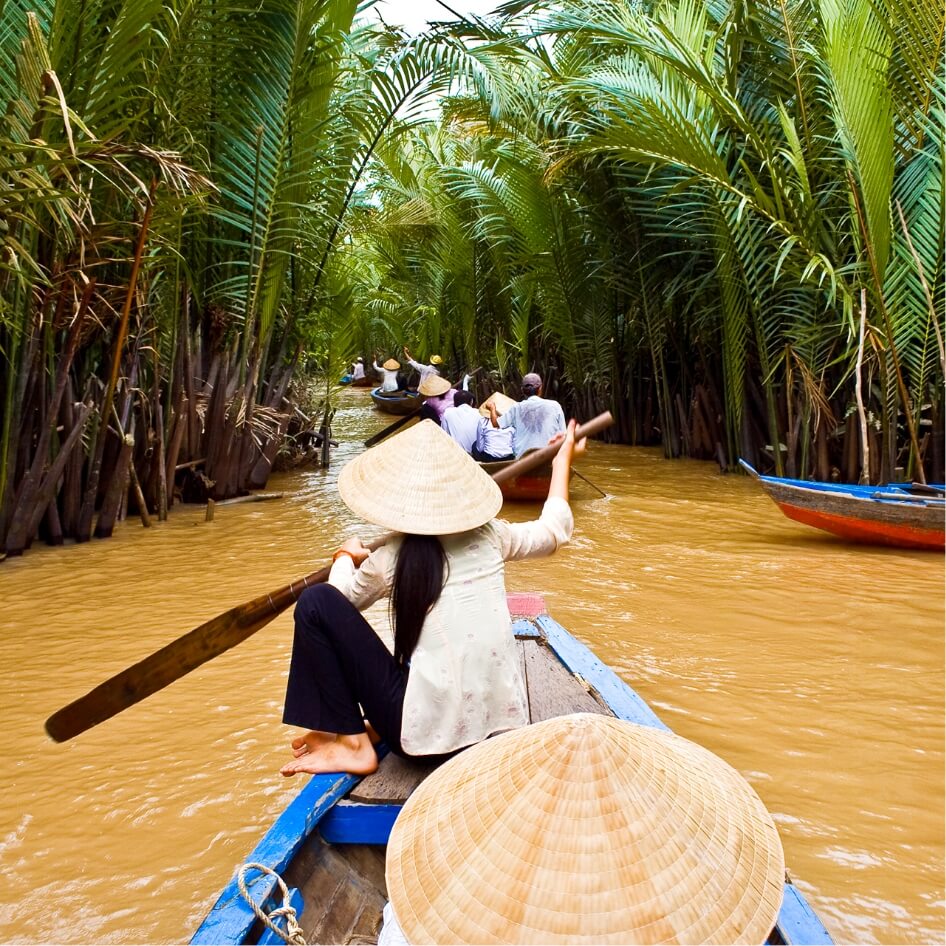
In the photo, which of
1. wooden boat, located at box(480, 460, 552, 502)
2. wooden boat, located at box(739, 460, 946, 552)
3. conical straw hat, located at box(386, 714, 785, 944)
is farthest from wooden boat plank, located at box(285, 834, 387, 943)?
wooden boat, located at box(480, 460, 552, 502)

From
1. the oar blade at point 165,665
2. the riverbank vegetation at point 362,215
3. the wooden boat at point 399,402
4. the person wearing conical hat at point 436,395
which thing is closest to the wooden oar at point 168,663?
the oar blade at point 165,665

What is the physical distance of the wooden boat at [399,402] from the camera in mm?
17109

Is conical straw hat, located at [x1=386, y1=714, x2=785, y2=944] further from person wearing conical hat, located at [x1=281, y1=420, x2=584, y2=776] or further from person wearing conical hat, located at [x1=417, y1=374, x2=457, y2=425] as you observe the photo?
person wearing conical hat, located at [x1=417, y1=374, x2=457, y2=425]

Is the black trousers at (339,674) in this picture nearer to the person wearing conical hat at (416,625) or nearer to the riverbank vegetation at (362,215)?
the person wearing conical hat at (416,625)

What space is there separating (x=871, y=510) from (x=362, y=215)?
6852mm

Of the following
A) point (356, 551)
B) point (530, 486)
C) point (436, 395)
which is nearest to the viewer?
point (356, 551)

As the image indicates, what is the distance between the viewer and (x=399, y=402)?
17672 mm

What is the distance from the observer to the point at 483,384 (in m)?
16.3

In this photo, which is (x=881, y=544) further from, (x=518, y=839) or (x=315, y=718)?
(x=518, y=839)

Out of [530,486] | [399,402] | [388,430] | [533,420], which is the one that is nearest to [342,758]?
[530,486]

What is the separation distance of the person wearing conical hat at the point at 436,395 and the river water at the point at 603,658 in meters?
1.50

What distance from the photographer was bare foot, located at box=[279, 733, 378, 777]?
2.22m

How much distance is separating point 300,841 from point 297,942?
0.26m

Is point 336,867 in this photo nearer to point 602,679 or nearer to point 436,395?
point 602,679
